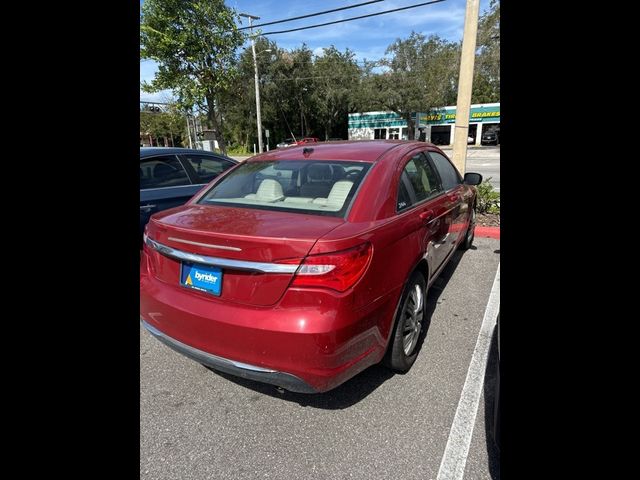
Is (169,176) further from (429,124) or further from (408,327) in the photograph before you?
(429,124)

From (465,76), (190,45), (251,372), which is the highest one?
(190,45)

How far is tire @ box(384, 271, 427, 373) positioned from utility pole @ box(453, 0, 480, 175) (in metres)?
5.06

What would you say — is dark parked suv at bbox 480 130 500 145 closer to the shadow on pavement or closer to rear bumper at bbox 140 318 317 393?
the shadow on pavement

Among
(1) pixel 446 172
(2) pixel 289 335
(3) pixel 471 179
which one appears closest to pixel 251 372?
(2) pixel 289 335

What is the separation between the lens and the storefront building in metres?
40.2

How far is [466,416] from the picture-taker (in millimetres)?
2307

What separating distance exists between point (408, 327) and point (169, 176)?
3805mm

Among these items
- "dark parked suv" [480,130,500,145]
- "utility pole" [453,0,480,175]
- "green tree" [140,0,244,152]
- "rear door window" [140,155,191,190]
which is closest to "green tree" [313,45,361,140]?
"dark parked suv" [480,130,500,145]

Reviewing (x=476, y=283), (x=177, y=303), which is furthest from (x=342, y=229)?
(x=476, y=283)

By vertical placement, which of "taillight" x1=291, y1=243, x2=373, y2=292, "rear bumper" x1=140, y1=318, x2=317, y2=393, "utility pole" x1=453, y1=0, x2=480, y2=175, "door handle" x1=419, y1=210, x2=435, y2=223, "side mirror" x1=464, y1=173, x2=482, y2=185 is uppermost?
"utility pole" x1=453, y1=0, x2=480, y2=175

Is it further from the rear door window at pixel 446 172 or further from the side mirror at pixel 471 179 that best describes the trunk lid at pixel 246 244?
the side mirror at pixel 471 179
